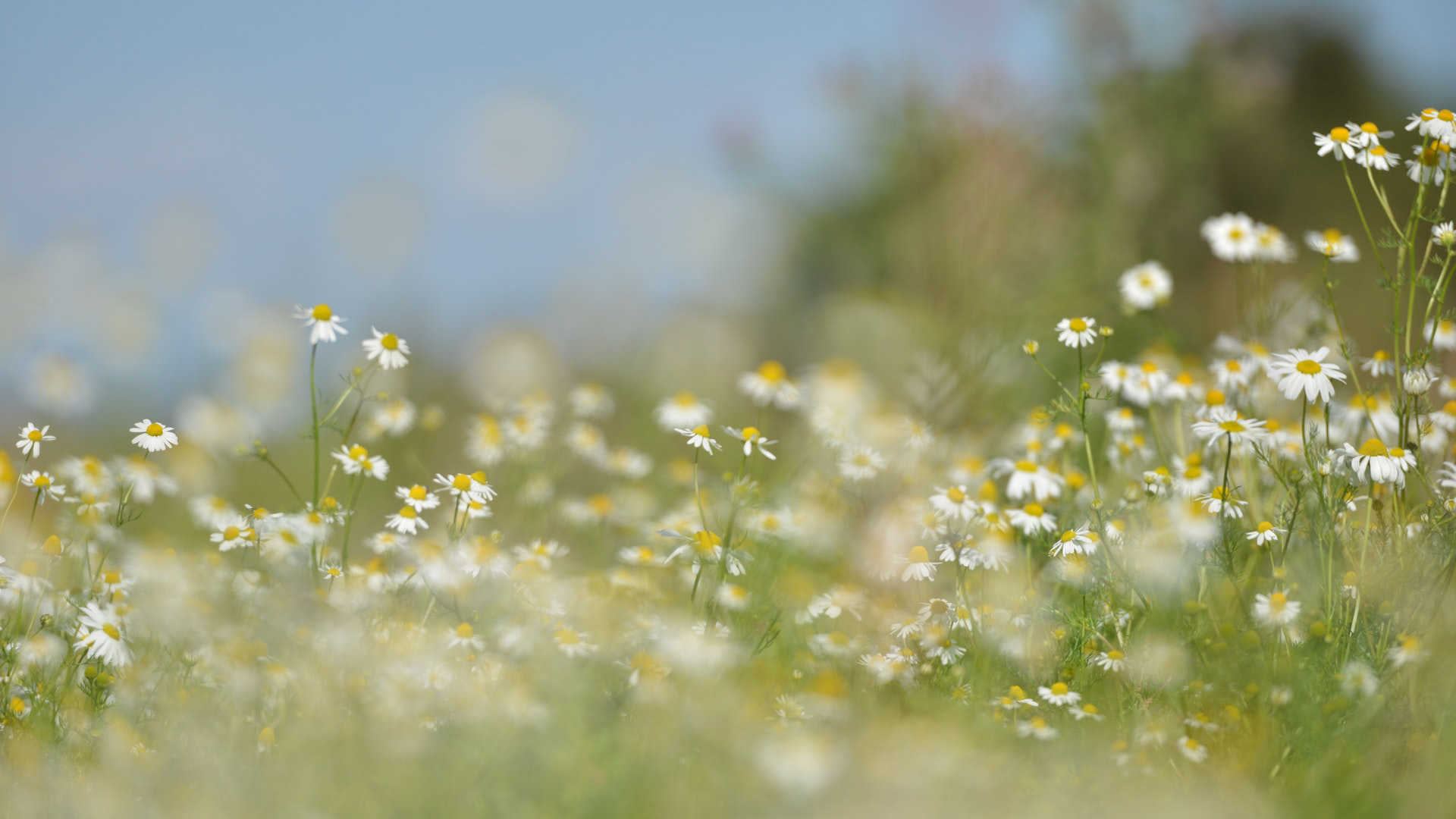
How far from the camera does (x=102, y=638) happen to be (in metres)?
2.43

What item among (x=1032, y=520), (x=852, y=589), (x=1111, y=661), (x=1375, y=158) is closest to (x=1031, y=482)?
(x=1032, y=520)

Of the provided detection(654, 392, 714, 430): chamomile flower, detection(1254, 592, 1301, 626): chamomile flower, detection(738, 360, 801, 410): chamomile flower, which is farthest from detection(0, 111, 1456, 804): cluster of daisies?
detection(654, 392, 714, 430): chamomile flower

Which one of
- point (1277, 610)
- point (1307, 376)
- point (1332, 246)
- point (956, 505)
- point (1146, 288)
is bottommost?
point (1277, 610)

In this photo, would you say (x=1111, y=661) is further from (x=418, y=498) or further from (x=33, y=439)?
(x=33, y=439)

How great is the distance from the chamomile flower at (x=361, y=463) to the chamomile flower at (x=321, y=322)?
284 mm

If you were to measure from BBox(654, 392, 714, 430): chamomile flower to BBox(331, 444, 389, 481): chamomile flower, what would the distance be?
144cm

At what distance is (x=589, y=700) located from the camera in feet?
7.32

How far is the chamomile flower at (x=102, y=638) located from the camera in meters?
2.41

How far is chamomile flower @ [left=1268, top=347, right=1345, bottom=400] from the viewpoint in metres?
2.64

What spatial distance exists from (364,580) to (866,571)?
4.49ft

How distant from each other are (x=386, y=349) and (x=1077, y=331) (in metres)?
1.84

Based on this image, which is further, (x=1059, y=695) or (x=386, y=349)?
(x=386, y=349)

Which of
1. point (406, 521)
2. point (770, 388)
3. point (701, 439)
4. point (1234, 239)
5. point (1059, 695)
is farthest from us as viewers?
point (770, 388)

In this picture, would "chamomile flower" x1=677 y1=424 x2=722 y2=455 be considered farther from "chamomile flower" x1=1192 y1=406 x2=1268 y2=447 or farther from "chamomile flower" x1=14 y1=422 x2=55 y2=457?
"chamomile flower" x1=14 y1=422 x2=55 y2=457
